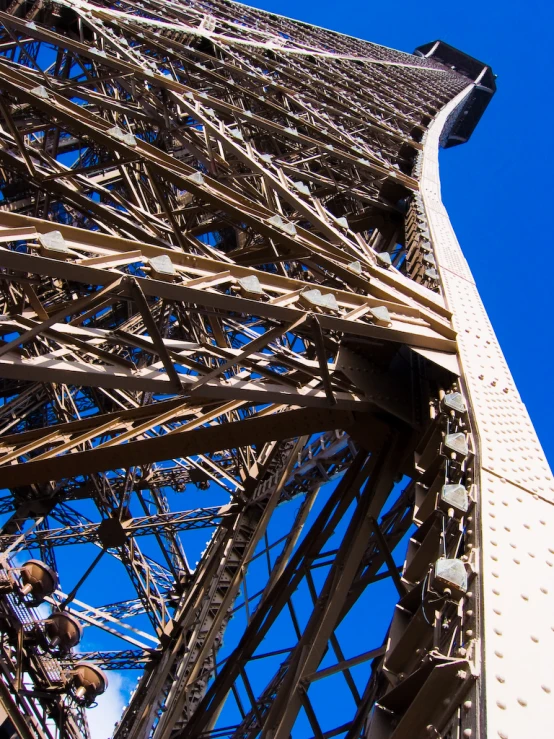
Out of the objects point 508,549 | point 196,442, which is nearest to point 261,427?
point 196,442

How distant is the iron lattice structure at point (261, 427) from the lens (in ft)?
13.0

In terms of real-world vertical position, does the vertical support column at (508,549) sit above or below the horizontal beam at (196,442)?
below

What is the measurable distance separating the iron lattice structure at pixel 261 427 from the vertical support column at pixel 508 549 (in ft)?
0.05

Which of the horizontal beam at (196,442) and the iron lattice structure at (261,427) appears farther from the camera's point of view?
the horizontal beam at (196,442)

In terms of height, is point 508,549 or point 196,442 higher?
point 196,442

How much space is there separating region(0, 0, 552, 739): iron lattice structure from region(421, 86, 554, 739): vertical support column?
15 mm

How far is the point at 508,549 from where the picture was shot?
407 centimetres

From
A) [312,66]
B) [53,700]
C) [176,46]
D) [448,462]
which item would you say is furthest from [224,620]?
[312,66]

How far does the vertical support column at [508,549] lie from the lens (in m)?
3.13

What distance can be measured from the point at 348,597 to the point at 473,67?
66.8 metres

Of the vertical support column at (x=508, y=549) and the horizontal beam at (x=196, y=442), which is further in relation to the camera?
the horizontal beam at (x=196, y=442)

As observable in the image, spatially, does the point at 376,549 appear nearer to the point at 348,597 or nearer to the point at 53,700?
the point at 348,597

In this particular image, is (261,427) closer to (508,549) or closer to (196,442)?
(196,442)

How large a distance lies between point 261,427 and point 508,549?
107 inches
